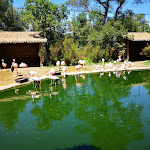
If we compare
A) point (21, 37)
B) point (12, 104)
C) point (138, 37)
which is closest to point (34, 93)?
point (12, 104)

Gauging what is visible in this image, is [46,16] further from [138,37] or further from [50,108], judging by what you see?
[50,108]

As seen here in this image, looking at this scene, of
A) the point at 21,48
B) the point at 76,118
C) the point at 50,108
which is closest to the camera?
the point at 76,118

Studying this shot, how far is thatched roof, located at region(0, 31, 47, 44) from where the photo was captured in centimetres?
1339

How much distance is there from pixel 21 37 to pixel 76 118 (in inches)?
451

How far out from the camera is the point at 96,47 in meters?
16.4

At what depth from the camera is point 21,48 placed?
15.2 m

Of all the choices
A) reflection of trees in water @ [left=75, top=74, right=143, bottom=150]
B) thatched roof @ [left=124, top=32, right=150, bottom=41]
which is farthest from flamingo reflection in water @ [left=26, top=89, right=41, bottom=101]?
thatched roof @ [left=124, top=32, right=150, bottom=41]

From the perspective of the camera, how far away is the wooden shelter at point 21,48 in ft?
46.3

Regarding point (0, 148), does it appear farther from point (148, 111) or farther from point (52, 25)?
point (52, 25)

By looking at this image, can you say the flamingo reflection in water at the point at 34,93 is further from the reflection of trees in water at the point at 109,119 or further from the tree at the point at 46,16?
the tree at the point at 46,16

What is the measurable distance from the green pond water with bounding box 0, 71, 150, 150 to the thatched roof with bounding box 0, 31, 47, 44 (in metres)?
6.90

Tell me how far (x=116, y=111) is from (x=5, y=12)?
25.0 meters

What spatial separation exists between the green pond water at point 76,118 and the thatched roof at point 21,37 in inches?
272

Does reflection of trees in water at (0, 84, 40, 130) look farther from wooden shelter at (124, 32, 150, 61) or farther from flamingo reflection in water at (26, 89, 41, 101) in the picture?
wooden shelter at (124, 32, 150, 61)
